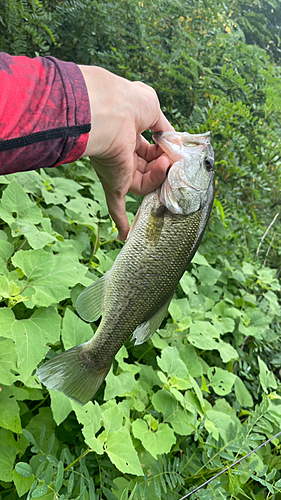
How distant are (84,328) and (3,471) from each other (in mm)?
669

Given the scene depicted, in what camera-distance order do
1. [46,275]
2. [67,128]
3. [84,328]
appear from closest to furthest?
[67,128] < [46,275] < [84,328]

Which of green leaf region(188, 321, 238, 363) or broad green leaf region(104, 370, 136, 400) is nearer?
broad green leaf region(104, 370, 136, 400)

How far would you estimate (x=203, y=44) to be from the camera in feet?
13.7

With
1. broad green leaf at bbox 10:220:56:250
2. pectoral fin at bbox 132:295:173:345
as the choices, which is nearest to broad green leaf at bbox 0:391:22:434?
pectoral fin at bbox 132:295:173:345

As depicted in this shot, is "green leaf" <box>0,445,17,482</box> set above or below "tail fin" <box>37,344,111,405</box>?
below

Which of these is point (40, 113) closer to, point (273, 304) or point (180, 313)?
point (180, 313)

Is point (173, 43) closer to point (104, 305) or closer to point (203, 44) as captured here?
point (203, 44)

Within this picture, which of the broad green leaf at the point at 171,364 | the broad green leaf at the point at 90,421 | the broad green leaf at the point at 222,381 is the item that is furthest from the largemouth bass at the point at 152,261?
the broad green leaf at the point at 222,381

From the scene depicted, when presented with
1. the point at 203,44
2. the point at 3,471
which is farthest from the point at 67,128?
the point at 203,44

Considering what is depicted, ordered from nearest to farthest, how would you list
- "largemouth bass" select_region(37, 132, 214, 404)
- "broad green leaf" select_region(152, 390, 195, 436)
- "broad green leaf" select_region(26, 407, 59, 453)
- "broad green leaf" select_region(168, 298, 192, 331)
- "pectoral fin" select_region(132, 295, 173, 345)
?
"largemouth bass" select_region(37, 132, 214, 404)
"pectoral fin" select_region(132, 295, 173, 345)
"broad green leaf" select_region(26, 407, 59, 453)
"broad green leaf" select_region(152, 390, 195, 436)
"broad green leaf" select_region(168, 298, 192, 331)

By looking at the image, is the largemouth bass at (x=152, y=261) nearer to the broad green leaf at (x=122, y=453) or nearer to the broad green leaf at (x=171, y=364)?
the broad green leaf at (x=122, y=453)

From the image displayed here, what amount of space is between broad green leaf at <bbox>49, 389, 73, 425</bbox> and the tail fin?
0.70ft

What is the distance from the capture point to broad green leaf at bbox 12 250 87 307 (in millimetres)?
1565

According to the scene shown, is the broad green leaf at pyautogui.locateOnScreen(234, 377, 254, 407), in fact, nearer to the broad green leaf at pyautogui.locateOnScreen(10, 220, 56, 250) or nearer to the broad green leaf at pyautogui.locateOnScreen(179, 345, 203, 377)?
the broad green leaf at pyautogui.locateOnScreen(179, 345, 203, 377)
